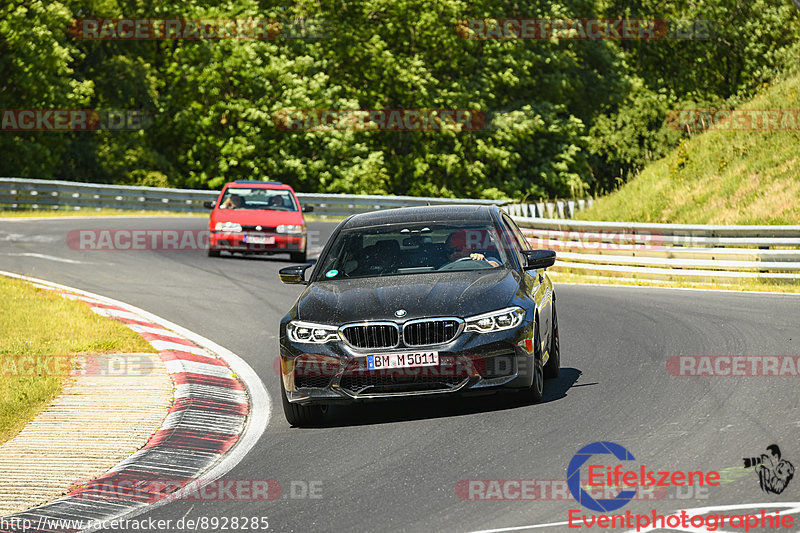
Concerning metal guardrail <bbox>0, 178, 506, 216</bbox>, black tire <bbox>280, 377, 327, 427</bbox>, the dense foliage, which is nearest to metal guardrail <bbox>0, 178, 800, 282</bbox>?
black tire <bbox>280, 377, 327, 427</bbox>

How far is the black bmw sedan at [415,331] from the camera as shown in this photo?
28.4 ft

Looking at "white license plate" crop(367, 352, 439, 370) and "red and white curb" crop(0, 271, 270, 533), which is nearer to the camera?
"red and white curb" crop(0, 271, 270, 533)

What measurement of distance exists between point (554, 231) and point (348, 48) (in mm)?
29895

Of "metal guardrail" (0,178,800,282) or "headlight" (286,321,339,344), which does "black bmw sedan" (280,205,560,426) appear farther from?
"metal guardrail" (0,178,800,282)

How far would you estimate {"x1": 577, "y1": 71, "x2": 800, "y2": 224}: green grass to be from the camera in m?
28.1

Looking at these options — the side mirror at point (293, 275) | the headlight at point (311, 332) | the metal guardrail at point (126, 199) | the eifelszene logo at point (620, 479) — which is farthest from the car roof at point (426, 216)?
the metal guardrail at point (126, 199)

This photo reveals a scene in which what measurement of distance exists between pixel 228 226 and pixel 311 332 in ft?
48.8

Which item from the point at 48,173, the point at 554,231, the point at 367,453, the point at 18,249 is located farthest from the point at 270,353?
the point at 48,173

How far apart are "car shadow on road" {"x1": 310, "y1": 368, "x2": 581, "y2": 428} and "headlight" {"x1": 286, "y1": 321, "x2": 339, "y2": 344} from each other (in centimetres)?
74

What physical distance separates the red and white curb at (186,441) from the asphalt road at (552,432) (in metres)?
0.20

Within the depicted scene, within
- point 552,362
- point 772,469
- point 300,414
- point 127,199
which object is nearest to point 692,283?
point 552,362

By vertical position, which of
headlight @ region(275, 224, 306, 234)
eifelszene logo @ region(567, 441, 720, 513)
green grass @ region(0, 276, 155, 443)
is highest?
eifelszene logo @ region(567, 441, 720, 513)

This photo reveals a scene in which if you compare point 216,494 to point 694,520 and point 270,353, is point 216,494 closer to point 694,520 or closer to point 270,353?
point 694,520

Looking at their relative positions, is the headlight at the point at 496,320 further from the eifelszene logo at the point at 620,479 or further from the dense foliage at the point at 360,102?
the dense foliage at the point at 360,102
